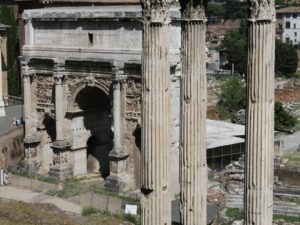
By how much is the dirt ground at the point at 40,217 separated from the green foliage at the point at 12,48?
22.4 meters

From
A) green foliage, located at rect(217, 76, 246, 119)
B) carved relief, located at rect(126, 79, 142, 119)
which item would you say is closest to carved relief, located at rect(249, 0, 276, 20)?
carved relief, located at rect(126, 79, 142, 119)

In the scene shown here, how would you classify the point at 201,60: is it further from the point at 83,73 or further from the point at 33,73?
the point at 33,73

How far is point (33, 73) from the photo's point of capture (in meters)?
32.7

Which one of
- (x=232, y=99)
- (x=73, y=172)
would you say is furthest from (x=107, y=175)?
(x=232, y=99)

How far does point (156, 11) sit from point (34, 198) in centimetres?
1721

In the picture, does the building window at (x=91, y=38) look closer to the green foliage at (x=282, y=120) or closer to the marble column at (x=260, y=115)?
the marble column at (x=260, y=115)

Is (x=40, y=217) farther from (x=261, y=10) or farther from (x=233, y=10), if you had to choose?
(x=233, y=10)

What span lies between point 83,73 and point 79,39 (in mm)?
1686

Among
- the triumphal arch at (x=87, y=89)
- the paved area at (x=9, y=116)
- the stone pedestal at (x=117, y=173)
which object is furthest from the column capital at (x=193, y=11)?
the paved area at (x=9, y=116)

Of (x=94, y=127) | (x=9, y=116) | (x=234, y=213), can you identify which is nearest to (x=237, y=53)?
(x=9, y=116)

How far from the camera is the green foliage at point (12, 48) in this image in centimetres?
4688

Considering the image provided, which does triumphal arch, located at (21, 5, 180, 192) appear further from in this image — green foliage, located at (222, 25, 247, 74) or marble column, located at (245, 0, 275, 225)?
green foliage, located at (222, 25, 247, 74)

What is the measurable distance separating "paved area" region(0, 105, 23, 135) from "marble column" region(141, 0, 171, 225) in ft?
80.8

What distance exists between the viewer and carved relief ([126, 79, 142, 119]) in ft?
95.3
